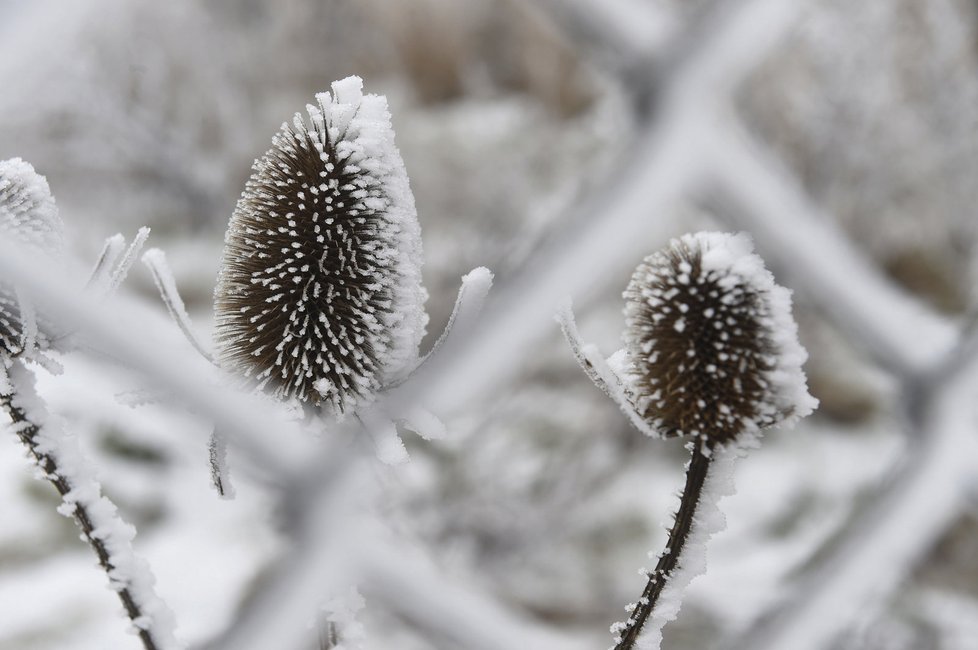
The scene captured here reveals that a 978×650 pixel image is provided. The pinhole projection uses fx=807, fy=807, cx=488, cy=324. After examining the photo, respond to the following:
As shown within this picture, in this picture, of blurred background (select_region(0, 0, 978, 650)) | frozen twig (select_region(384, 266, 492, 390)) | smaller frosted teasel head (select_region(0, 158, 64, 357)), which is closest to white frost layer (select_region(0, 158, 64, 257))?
smaller frosted teasel head (select_region(0, 158, 64, 357))

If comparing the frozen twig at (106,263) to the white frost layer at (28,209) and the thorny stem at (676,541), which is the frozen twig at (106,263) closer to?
the white frost layer at (28,209)

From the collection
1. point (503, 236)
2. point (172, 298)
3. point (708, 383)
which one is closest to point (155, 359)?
point (172, 298)

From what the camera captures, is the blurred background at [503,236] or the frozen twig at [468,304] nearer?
the frozen twig at [468,304]

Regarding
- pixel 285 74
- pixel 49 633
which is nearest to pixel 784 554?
pixel 49 633

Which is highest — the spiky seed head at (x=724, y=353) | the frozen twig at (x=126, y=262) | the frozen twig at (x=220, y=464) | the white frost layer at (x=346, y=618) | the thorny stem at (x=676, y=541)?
the spiky seed head at (x=724, y=353)

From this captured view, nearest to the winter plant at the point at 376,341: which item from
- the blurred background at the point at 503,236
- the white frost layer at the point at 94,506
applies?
the white frost layer at the point at 94,506

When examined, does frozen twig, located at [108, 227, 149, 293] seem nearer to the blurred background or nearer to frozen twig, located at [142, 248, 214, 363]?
frozen twig, located at [142, 248, 214, 363]

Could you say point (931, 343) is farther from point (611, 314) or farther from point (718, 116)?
point (611, 314)

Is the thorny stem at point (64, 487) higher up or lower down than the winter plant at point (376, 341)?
lower down
